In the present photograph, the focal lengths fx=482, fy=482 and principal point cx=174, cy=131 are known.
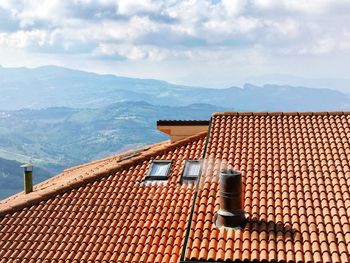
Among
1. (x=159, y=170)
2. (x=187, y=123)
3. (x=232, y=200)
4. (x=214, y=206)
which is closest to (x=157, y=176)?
(x=159, y=170)

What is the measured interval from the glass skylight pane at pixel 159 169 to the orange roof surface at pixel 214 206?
31 centimetres

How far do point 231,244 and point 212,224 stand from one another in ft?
3.61

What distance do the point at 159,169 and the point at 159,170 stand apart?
0.32 feet

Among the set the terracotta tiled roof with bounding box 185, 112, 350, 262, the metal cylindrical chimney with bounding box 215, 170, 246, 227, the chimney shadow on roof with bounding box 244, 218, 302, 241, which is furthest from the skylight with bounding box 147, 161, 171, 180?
the chimney shadow on roof with bounding box 244, 218, 302, 241

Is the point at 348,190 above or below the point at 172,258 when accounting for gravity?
above

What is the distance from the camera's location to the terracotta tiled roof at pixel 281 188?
12.0 metres

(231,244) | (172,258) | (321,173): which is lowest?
(172,258)

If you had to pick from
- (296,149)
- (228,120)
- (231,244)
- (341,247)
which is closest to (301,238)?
(341,247)

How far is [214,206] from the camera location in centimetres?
1396

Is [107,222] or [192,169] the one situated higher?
[192,169]

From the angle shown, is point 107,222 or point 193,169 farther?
point 193,169

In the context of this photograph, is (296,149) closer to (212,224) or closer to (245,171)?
(245,171)

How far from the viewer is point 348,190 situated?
1406 cm

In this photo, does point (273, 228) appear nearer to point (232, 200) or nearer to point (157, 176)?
point (232, 200)
